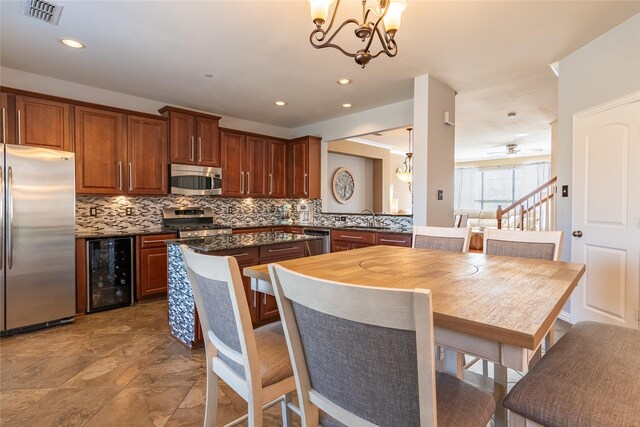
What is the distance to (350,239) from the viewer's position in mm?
4312

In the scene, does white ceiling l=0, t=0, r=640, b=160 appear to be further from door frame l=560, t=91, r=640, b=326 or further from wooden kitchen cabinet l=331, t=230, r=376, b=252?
wooden kitchen cabinet l=331, t=230, r=376, b=252

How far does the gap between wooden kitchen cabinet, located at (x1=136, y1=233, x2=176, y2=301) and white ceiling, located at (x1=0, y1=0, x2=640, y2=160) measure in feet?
6.03

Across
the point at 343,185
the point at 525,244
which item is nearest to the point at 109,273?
the point at 525,244

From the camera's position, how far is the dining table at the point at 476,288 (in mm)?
840

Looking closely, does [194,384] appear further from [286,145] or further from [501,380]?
[286,145]

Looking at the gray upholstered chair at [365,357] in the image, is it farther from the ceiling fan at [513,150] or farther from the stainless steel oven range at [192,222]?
the ceiling fan at [513,150]

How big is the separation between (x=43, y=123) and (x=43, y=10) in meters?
1.38

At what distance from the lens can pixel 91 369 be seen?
227 centimetres

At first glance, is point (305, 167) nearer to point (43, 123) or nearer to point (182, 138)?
point (182, 138)

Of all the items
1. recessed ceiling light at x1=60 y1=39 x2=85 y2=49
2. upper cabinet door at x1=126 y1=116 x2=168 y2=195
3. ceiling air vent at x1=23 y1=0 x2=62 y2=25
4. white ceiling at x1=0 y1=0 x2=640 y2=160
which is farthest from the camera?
upper cabinet door at x1=126 y1=116 x2=168 y2=195

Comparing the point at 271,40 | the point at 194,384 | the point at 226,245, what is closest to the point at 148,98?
the point at 271,40

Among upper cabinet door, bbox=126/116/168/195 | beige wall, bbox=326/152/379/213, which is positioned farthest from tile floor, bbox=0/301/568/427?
beige wall, bbox=326/152/379/213

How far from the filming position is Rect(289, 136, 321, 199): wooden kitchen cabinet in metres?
5.33

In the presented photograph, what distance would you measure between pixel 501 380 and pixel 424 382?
41.1 inches
